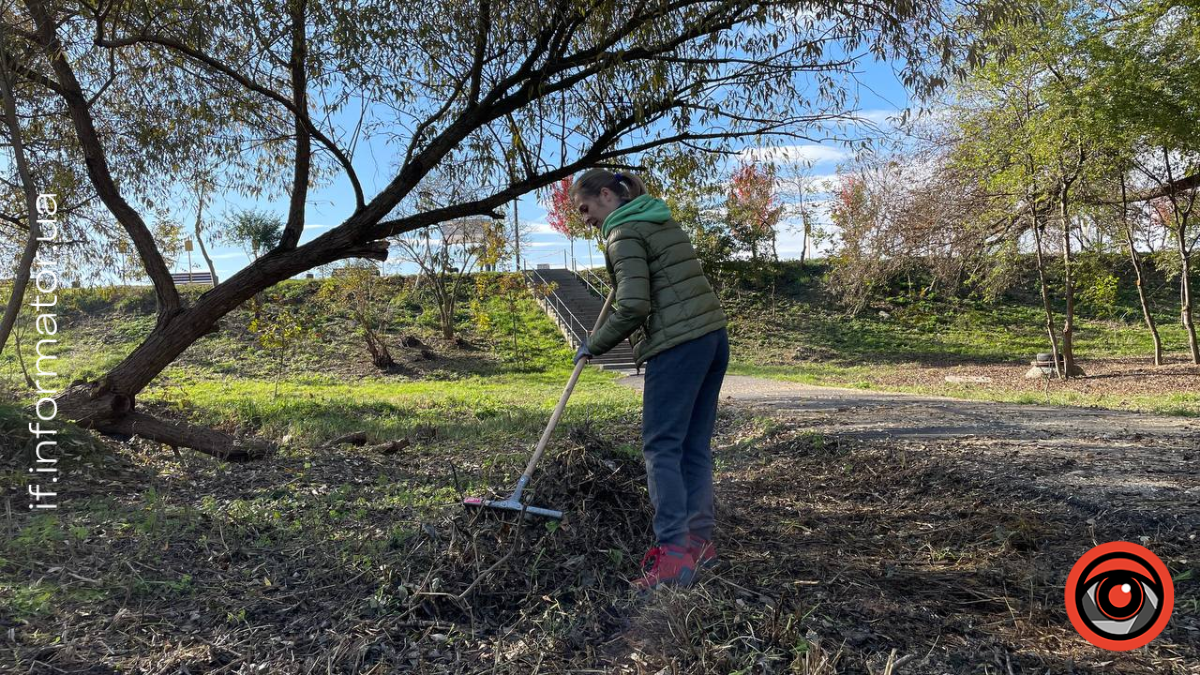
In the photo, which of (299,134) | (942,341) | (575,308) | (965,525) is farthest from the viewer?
(575,308)

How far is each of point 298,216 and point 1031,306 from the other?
72.9 ft

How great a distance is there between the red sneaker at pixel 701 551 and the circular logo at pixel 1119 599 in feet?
3.81

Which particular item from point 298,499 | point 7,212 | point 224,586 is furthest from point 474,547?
point 7,212

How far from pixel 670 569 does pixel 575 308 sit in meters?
19.3

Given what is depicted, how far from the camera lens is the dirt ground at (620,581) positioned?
214 centimetres

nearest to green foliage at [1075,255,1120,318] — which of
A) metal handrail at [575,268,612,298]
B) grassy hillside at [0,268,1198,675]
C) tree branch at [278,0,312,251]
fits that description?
grassy hillside at [0,268,1198,675]

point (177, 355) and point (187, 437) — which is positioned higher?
point (177, 355)

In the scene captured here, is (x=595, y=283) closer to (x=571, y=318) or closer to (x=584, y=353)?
(x=571, y=318)

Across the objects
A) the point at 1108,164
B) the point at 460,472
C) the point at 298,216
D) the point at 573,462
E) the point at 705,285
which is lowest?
the point at 460,472

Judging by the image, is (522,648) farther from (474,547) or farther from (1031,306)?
(1031,306)

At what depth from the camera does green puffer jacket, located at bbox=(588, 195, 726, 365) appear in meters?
2.62

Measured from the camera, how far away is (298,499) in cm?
406

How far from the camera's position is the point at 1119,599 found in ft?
7.31

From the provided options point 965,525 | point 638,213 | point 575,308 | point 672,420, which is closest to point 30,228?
point 638,213
